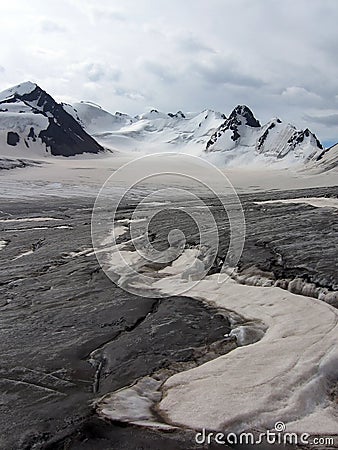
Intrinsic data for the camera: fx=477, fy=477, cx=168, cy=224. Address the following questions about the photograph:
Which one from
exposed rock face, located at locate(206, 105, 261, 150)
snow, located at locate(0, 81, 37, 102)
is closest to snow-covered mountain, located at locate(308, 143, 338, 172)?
exposed rock face, located at locate(206, 105, 261, 150)

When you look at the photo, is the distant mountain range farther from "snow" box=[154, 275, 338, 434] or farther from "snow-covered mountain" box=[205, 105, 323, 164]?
"snow" box=[154, 275, 338, 434]

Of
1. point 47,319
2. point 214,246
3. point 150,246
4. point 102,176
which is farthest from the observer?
point 102,176

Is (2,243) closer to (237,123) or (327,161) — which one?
(327,161)

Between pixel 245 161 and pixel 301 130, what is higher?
pixel 301 130

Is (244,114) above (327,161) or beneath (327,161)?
above

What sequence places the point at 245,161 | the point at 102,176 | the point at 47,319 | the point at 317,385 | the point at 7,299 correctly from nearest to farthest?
the point at 317,385
the point at 47,319
the point at 7,299
the point at 102,176
the point at 245,161

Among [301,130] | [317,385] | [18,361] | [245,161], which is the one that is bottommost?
[18,361]

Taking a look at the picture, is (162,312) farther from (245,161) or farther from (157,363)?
(245,161)

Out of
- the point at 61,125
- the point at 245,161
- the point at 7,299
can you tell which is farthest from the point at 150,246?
the point at 61,125

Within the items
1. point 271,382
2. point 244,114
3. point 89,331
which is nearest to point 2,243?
point 89,331
